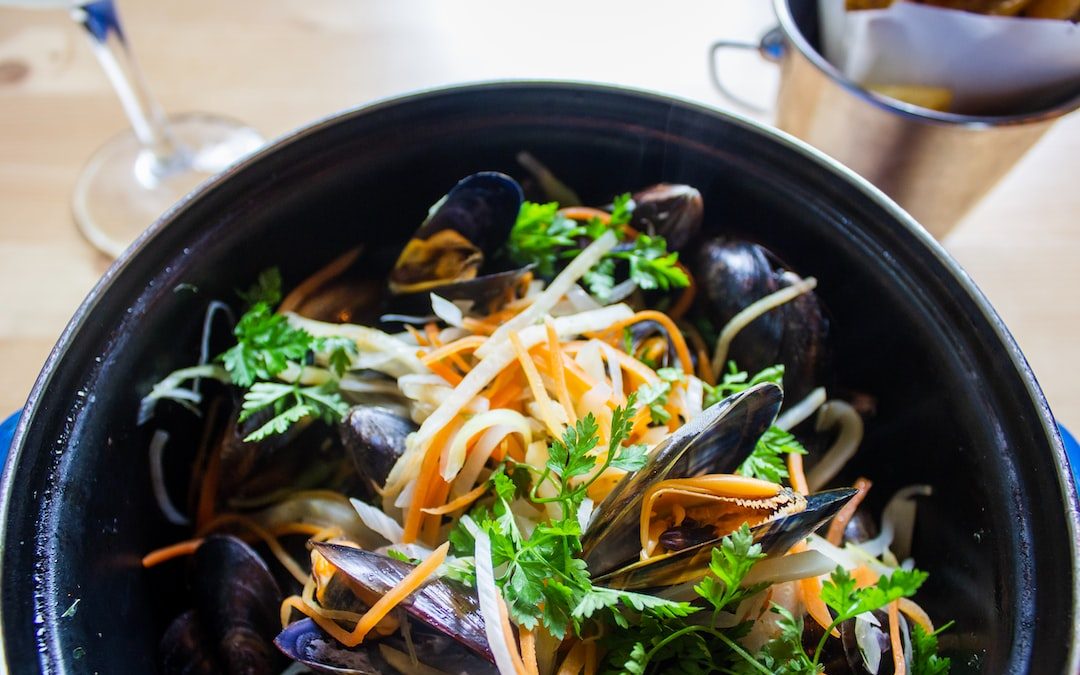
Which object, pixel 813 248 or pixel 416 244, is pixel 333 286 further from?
pixel 813 248

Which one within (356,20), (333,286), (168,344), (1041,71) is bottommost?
(168,344)

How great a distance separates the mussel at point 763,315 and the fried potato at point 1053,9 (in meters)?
0.71

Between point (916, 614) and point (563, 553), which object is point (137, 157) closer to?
point (563, 553)

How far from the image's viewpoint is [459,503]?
33.3 inches

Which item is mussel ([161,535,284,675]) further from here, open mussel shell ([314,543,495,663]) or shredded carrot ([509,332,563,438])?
shredded carrot ([509,332,563,438])

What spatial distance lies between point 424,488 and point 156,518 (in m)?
0.34

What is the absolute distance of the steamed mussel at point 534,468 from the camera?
0.75 m

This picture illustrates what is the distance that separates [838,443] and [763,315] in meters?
0.19

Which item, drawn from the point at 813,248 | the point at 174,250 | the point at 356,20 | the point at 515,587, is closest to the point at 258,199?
the point at 174,250

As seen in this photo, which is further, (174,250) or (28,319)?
(28,319)

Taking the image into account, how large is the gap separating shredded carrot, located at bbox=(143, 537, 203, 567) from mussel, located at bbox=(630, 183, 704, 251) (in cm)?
68

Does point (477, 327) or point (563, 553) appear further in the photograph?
point (477, 327)

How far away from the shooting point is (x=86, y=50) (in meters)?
1.87

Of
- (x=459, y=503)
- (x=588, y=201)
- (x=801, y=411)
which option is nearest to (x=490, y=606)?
(x=459, y=503)
